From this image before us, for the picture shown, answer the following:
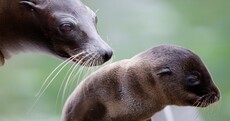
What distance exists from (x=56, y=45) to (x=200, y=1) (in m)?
0.55

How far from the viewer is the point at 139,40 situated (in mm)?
913

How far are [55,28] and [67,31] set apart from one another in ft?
0.04

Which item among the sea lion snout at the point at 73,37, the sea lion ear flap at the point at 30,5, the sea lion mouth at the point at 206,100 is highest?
the sea lion ear flap at the point at 30,5

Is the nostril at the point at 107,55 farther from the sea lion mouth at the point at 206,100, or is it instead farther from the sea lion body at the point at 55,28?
the sea lion mouth at the point at 206,100

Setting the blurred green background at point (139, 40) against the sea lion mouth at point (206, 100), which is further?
the blurred green background at point (139, 40)

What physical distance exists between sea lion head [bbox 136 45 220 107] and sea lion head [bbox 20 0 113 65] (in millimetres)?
59

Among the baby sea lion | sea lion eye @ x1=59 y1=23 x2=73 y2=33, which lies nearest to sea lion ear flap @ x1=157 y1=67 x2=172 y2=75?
the baby sea lion

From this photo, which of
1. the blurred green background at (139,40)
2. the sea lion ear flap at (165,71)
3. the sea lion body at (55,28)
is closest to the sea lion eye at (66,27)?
the sea lion body at (55,28)

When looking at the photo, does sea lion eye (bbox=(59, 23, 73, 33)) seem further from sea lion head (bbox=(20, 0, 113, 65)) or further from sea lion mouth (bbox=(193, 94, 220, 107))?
sea lion mouth (bbox=(193, 94, 220, 107))

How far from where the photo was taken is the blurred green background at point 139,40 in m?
0.83

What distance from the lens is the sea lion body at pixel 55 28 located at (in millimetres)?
541

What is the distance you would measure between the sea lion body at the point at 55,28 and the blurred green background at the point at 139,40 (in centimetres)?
21

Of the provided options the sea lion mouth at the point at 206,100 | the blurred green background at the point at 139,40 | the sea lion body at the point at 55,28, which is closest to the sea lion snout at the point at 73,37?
the sea lion body at the point at 55,28

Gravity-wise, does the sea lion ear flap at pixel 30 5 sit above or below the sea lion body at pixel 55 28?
above
